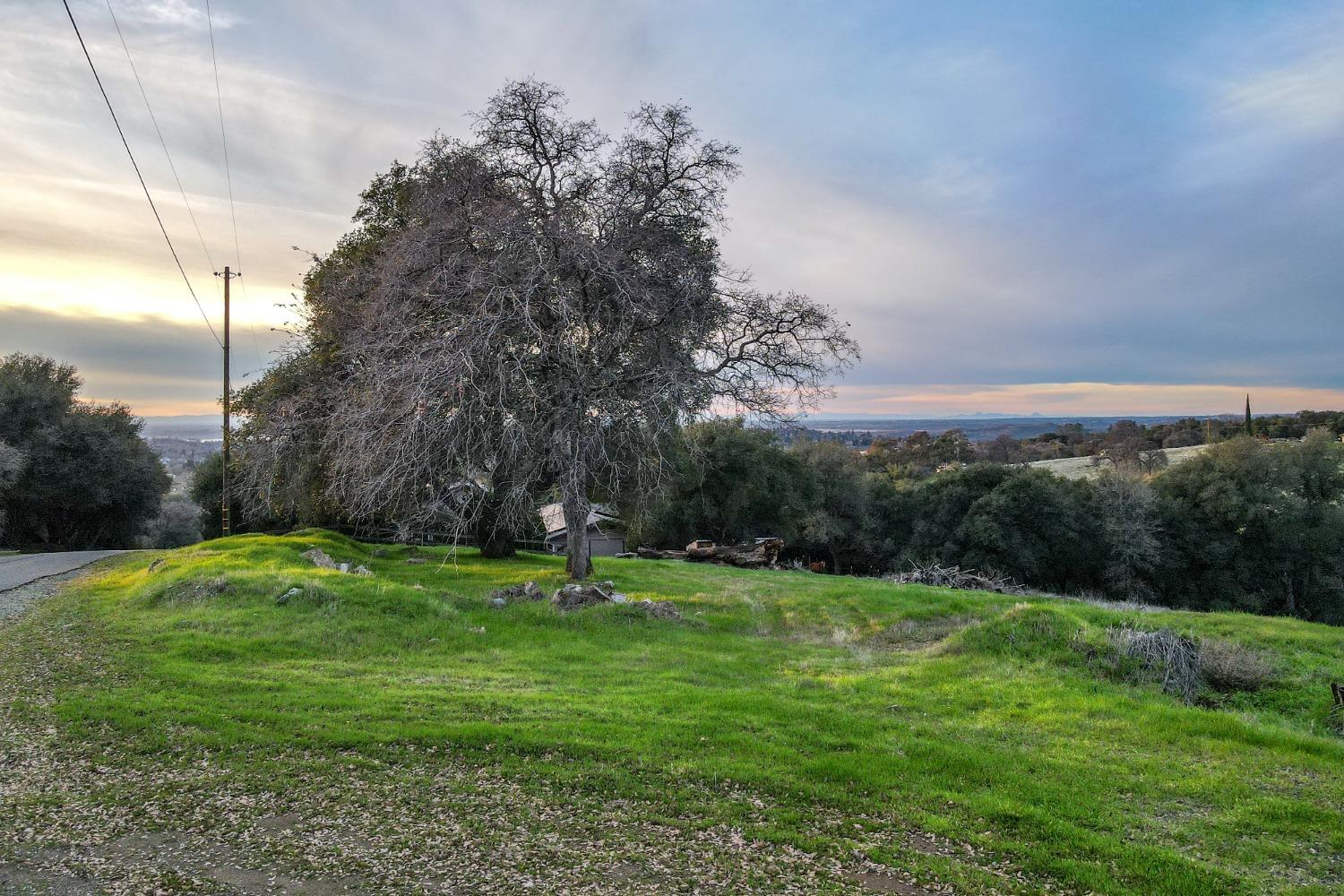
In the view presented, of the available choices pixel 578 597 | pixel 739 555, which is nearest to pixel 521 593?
pixel 578 597

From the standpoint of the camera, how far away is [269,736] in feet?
23.4

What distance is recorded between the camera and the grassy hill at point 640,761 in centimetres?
511

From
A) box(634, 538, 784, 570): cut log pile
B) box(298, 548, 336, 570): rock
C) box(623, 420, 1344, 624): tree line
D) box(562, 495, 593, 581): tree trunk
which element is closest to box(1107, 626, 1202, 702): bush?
box(562, 495, 593, 581): tree trunk

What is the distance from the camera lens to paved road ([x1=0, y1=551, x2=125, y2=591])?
727 inches

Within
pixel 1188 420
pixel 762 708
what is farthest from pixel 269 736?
pixel 1188 420

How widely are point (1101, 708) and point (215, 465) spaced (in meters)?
46.5

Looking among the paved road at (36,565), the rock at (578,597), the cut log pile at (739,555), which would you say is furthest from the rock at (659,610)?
the cut log pile at (739,555)

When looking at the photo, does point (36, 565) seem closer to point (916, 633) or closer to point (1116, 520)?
point (916, 633)

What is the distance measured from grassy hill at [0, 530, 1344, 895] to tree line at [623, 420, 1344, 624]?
98.8 ft

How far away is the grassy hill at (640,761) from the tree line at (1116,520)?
30120 millimetres

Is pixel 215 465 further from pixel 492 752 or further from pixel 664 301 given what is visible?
pixel 492 752

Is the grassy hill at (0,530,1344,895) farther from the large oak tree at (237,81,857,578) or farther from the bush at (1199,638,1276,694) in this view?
the large oak tree at (237,81,857,578)

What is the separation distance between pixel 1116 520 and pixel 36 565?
165 feet

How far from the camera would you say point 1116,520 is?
139 feet
